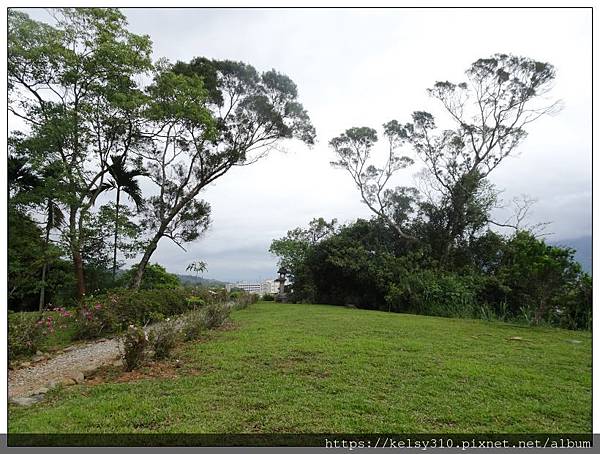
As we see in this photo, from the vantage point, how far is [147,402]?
2367 millimetres

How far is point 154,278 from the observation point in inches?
207

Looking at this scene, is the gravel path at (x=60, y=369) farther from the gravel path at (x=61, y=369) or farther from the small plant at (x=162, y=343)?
the small plant at (x=162, y=343)

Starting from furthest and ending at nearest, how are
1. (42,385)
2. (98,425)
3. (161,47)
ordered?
1. (161,47)
2. (42,385)
3. (98,425)

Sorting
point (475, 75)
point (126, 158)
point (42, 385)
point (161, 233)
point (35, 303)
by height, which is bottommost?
point (42, 385)

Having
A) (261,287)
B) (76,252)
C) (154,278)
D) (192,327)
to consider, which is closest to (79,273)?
(76,252)

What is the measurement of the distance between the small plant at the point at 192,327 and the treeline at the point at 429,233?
3426mm

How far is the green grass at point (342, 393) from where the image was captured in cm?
215

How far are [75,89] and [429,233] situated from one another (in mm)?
8395

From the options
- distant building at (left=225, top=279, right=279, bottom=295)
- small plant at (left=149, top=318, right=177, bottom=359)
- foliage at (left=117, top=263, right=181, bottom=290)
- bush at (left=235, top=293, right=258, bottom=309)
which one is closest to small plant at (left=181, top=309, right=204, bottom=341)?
small plant at (left=149, top=318, right=177, bottom=359)

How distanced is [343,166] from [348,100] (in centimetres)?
533

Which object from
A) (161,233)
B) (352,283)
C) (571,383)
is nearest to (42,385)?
(161,233)

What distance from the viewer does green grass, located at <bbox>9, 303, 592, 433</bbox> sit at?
2.15 metres

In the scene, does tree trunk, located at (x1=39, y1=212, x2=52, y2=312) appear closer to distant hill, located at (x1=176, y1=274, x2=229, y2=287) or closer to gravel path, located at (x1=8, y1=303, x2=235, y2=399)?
gravel path, located at (x1=8, y1=303, x2=235, y2=399)

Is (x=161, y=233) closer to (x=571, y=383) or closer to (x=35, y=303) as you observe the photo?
(x=35, y=303)
